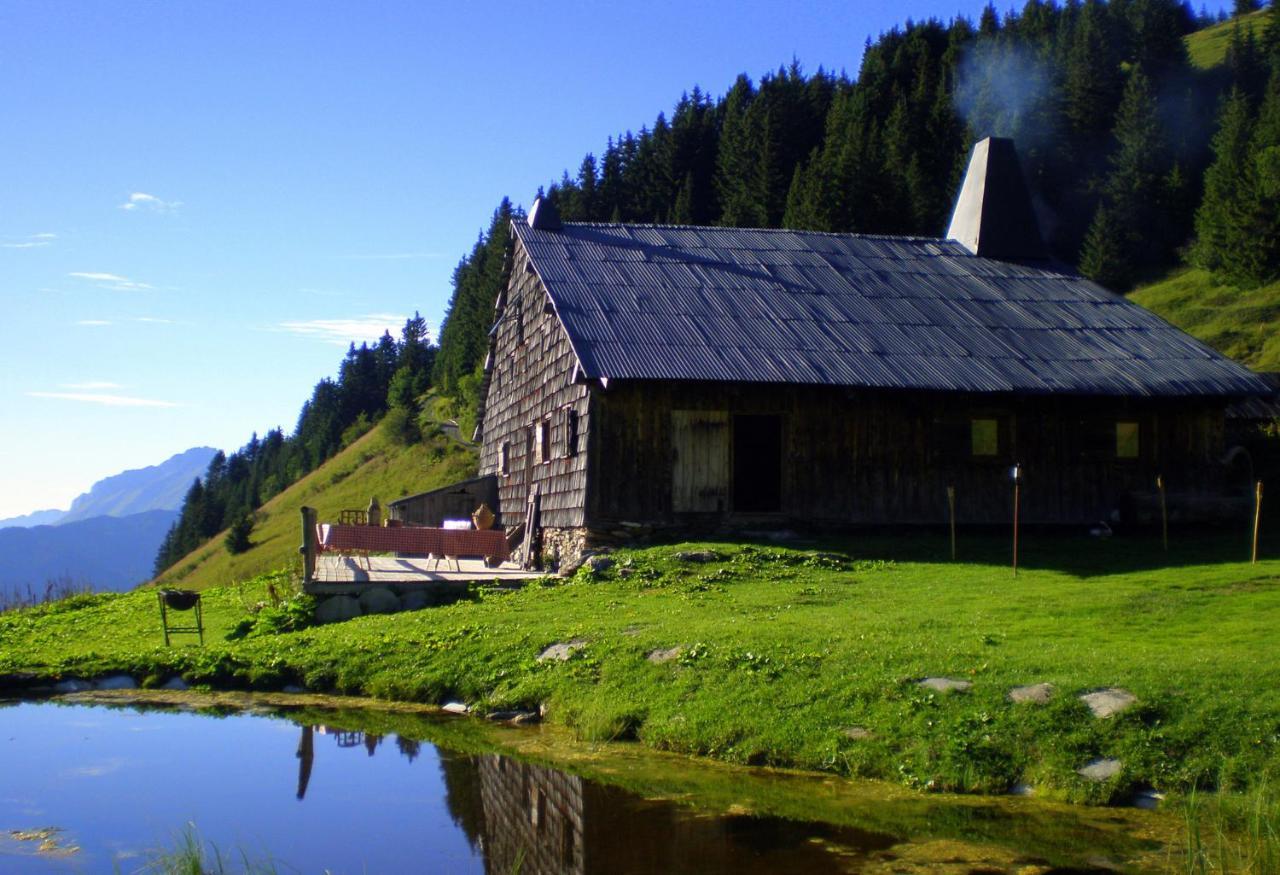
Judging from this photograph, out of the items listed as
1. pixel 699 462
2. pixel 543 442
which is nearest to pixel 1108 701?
pixel 699 462

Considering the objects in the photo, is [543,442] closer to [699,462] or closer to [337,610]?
[699,462]

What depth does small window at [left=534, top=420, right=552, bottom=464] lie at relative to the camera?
26344 millimetres

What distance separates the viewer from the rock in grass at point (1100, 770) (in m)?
9.74

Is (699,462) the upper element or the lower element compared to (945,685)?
upper

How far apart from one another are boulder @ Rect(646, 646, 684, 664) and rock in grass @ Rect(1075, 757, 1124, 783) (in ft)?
15.6

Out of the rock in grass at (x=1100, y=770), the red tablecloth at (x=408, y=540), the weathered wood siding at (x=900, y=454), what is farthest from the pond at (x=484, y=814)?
the red tablecloth at (x=408, y=540)

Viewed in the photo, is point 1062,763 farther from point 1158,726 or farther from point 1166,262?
point 1166,262

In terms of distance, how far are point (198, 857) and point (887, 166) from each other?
64.2 metres

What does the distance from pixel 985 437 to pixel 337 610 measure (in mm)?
13588

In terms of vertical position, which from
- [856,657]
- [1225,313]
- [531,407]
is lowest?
[856,657]

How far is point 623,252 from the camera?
27.9 metres

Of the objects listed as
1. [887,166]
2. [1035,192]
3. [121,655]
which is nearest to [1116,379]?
[121,655]

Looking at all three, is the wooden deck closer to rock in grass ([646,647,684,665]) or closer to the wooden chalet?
the wooden chalet

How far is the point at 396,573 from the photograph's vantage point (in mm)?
21438
